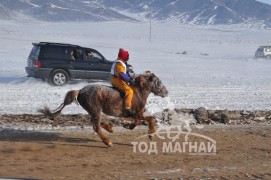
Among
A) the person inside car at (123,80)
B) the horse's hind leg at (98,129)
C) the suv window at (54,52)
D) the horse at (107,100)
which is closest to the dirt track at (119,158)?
the horse's hind leg at (98,129)

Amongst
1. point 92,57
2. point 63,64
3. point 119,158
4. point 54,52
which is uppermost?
point 54,52

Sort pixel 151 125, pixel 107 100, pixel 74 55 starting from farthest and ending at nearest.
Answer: pixel 74 55 < pixel 151 125 < pixel 107 100

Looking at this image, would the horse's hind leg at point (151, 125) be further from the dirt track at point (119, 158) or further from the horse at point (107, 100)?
the dirt track at point (119, 158)

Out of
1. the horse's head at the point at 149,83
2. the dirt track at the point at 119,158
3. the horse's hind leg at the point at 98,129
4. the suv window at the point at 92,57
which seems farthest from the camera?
the suv window at the point at 92,57

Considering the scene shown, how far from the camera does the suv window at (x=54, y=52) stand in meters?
19.7

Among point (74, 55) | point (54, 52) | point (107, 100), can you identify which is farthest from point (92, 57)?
point (107, 100)

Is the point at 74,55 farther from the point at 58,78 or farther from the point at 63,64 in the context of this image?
the point at 58,78

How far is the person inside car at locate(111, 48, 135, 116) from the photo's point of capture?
9.15 meters

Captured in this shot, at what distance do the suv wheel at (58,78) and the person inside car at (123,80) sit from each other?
34.2ft

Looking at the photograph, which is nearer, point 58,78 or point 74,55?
point 58,78

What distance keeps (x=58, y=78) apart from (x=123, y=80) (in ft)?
35.1

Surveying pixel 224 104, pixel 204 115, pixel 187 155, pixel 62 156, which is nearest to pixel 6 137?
pixel 62 156

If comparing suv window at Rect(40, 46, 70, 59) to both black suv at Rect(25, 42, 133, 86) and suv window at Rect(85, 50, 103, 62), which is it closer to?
black suv at Rect(25, 42, 133, 86)

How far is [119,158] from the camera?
8.38 metres
